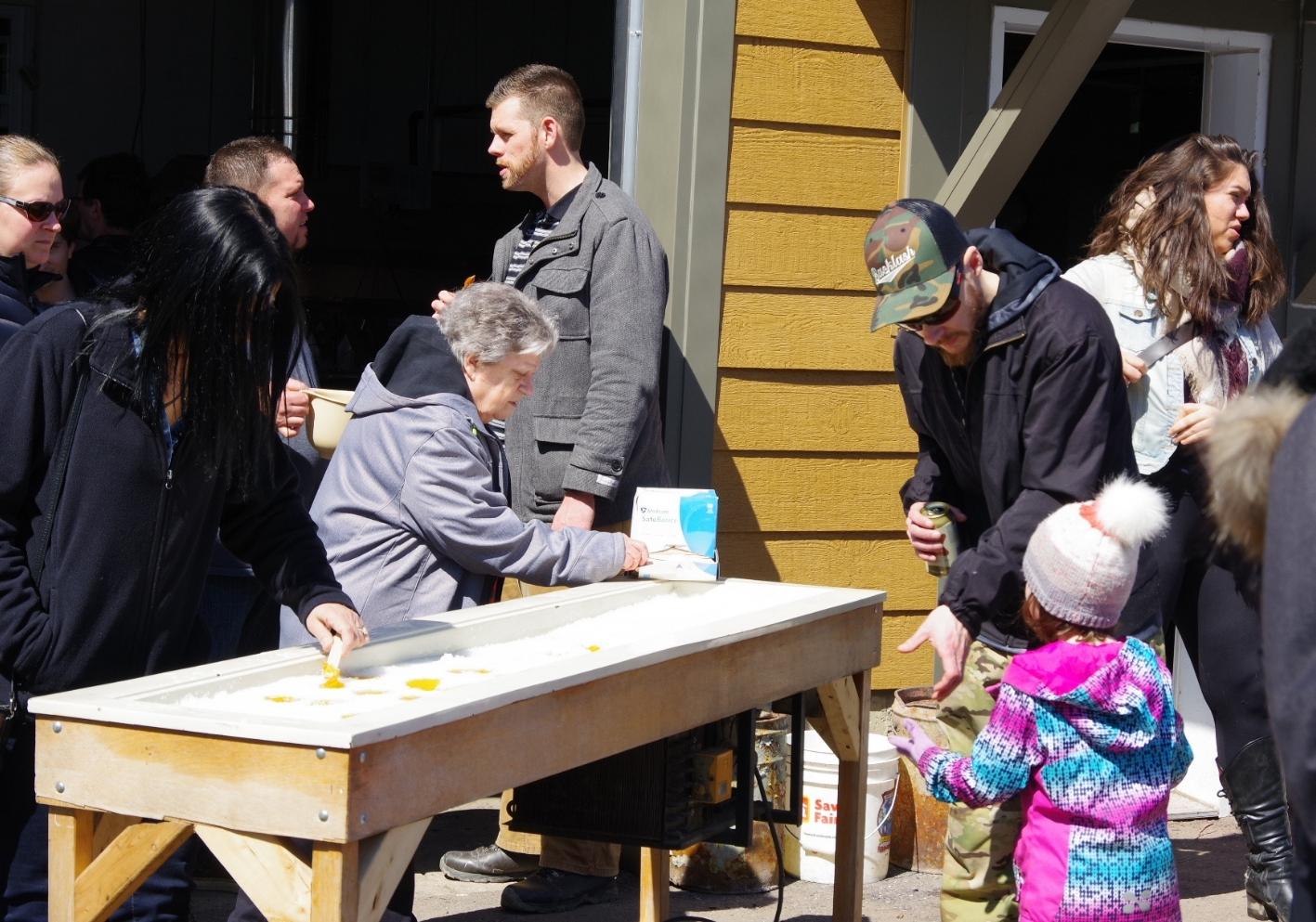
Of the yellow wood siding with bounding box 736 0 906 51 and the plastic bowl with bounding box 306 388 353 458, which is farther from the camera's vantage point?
the yellow wood siding with bounding box 736 0 906 51

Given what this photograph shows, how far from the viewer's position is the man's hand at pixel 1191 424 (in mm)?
4180

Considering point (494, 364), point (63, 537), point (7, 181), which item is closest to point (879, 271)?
point (494, 364)

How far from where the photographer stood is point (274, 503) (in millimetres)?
3188

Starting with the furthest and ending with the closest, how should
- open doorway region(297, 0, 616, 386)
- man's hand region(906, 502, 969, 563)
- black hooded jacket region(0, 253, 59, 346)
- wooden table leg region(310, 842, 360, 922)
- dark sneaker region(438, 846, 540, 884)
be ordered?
open doorway region(297, 0, 616, 386)
dark sneaker region(438, 846, 540, 884)
black hooded jacket region(0, 253, 59, 346)
man's hand region(906, 502, 969, 563)
wooden table leg region(310, 842, 360, 922)

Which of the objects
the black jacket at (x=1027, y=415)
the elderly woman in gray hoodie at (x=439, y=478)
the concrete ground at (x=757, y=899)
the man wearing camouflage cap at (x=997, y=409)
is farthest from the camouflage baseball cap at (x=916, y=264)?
the concrete ground at (x=757, y=899)

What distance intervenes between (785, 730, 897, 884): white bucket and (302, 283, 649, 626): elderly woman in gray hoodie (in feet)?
4.19

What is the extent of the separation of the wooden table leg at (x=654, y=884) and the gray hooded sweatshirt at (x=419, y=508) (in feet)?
2.85

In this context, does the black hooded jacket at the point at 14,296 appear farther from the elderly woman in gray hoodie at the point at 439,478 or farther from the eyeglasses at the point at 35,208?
the elderly woman in gray hoodie at the point at 439,478

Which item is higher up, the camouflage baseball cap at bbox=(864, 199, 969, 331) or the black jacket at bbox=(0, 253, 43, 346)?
the camouflage baseball cap at bbox=(864, 199, 969, 331)

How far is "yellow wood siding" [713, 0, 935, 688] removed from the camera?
5098 mm

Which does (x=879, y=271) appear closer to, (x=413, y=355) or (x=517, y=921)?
(x=413, y=355)

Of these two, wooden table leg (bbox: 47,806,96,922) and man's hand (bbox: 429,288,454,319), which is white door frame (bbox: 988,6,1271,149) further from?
wooden table leg (bbox: 47,806,96,922)

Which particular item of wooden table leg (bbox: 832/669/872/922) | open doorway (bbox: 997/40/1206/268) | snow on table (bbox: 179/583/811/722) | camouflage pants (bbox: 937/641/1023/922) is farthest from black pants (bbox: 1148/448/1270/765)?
open doorway (bbox: 997/40/1206/268)

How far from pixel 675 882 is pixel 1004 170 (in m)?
2.30
